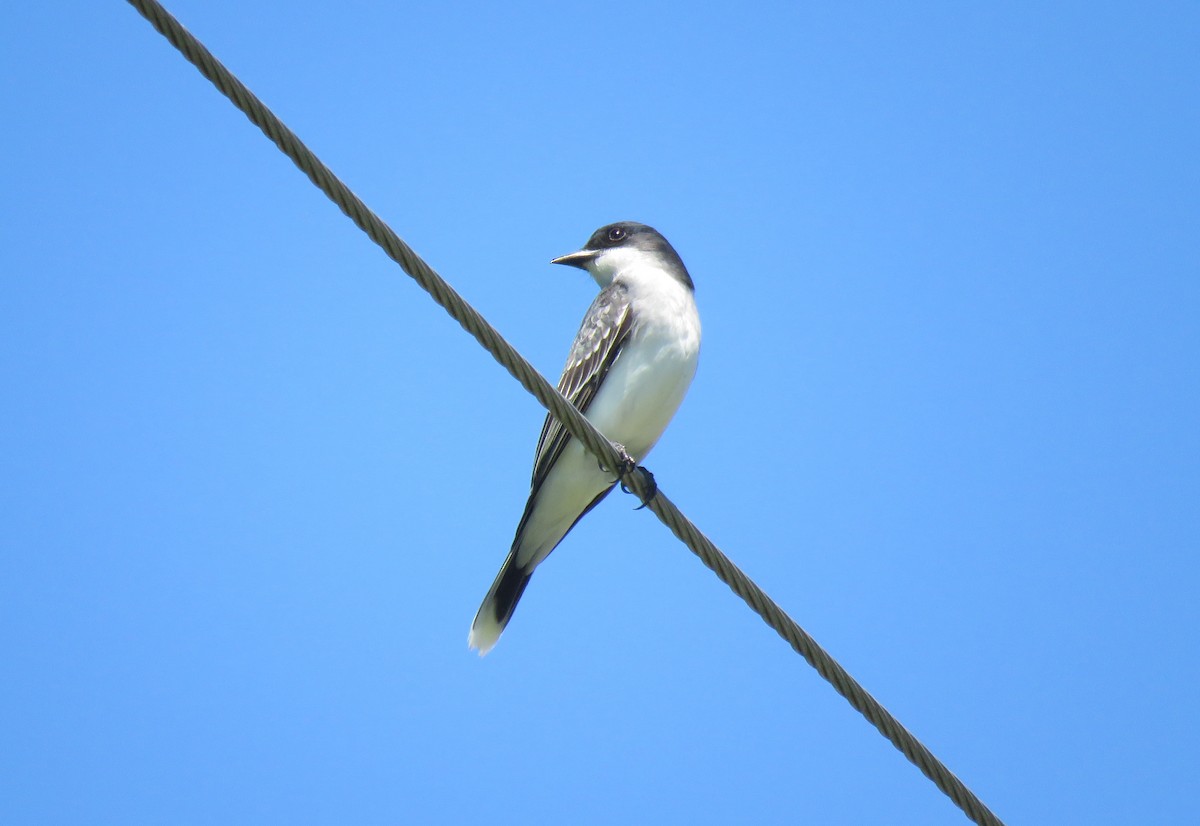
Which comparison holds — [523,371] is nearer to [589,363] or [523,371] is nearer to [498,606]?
[589,363]

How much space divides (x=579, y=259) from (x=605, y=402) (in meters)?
1.77

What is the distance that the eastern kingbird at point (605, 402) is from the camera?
6.32 m

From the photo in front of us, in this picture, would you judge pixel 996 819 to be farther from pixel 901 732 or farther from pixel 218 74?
pixel 218 74

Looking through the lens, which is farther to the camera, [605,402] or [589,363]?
[589,363]

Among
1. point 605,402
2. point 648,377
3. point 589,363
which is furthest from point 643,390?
point 589,363

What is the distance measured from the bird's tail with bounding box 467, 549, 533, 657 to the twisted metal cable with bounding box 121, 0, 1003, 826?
2173 mm

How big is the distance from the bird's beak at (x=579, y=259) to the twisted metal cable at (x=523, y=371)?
3384 mm

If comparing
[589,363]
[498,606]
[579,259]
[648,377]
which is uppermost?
[579,259]

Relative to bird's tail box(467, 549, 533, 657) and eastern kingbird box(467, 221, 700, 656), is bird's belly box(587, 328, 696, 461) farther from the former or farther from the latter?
bird's tail box(467, 549, 533, 657)

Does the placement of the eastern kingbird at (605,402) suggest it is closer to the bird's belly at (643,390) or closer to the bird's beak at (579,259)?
the bird's belly at (643,390)

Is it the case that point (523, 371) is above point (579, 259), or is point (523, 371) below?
below

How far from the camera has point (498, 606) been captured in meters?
6.66

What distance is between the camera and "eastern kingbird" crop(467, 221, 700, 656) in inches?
249

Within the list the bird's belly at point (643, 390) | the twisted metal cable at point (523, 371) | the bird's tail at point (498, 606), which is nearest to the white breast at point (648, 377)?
the bird's belly at point (643, 390)
